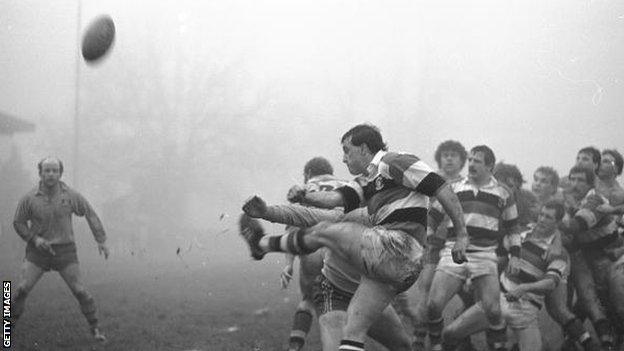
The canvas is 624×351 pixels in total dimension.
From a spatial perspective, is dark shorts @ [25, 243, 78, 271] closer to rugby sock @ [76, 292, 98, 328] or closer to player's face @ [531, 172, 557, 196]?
rugby sock @ [76, 292, 98, 328]

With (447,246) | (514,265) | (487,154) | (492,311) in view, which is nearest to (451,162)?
(487,154)

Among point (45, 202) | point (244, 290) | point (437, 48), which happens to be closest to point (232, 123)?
point (437, 48)

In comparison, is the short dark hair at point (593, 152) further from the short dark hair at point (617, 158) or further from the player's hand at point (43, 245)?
the player's hand at point (43, 245)

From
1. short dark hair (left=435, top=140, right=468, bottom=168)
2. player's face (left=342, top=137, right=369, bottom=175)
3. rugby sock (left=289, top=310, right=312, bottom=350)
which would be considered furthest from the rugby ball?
player's face (left=342, top=137, right=369, bottom=175)

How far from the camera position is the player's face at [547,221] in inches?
260

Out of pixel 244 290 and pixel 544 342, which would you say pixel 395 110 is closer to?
pixel 244 290

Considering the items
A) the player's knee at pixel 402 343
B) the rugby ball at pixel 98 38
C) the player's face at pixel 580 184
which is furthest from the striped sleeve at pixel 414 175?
the rugby ball at pixel 98 38

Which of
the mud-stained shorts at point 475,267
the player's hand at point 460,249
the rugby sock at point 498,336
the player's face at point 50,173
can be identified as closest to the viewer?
the player's hand at point 460,249

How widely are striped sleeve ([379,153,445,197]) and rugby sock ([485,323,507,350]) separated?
8.38 feet

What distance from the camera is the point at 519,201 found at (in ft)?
24.7

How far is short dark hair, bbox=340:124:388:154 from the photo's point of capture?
461 cm

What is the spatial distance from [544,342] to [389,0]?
4684 centimetres

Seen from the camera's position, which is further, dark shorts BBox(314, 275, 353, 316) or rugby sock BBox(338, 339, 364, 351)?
dark shorts BBox(314, 275, 353, 316)

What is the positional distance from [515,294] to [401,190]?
8.68 feet
